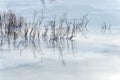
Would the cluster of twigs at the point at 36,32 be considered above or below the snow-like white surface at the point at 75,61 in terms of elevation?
above

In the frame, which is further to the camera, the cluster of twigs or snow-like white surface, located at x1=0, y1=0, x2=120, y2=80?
the cluster of twigs

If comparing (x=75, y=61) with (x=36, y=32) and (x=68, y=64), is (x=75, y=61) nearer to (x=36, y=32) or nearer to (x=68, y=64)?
(x=68, y=64)

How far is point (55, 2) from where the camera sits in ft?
38.4

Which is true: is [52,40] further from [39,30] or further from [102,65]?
[102,65]

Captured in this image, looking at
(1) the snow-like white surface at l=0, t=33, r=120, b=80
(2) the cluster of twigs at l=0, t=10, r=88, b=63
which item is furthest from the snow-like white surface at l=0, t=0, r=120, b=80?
(2) the cluster of twigs at l=0, t=10, r=88, b=63

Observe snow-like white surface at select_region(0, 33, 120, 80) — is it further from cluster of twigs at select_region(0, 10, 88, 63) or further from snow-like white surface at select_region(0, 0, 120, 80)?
cluster of twigs at select_region(0, 10, 88, 63)

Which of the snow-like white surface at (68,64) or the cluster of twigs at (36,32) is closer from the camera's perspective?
the snow-like white surface at (68,64)

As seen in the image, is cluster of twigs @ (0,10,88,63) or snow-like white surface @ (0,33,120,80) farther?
cluster of twigs @ (0,10,88,63)

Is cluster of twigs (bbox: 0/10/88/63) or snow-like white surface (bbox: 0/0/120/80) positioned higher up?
cluster of twigs (bbox: 0/10/88/63)

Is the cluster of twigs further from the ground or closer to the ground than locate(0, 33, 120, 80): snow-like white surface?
further from the ground

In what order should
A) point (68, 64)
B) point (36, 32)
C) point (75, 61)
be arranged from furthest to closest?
1. point (36, 32)
2. point (75, 61)
3. point (68, 64)

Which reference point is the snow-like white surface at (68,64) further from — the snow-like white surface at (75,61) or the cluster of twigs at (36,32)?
the cluster of twigs at (36,32)

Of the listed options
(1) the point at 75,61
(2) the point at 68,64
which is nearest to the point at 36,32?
(1) the point at 75,61

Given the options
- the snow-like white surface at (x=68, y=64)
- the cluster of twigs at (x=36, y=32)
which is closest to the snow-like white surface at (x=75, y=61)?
the snow-like white surface at (x=68, y=64)
